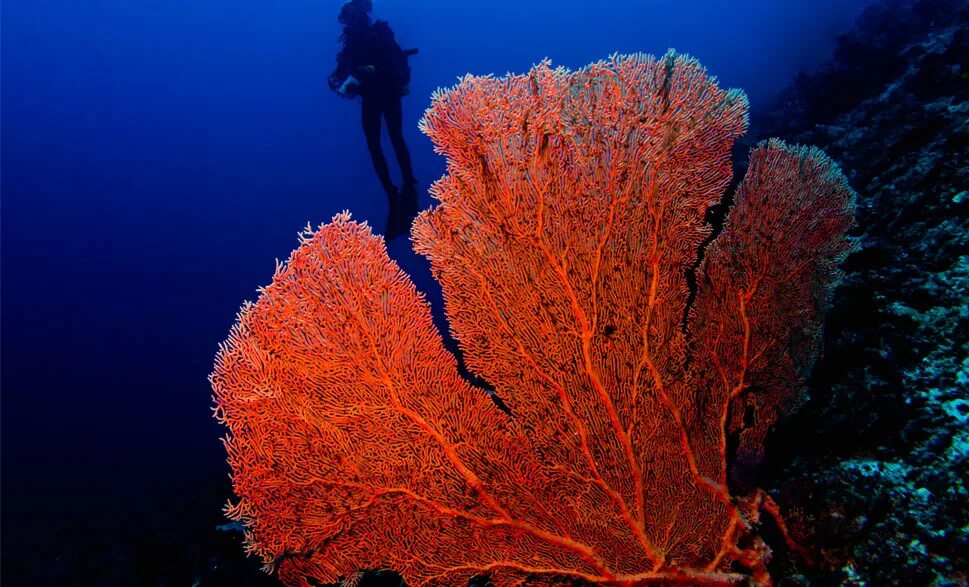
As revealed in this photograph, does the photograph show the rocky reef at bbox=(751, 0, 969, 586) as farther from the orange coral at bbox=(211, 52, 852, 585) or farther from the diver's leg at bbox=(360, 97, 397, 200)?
the diver's leg at bbox=(360, 97, 397, 200)

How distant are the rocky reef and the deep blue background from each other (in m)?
30.1

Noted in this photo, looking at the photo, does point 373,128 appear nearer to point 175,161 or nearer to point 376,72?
point 376,72

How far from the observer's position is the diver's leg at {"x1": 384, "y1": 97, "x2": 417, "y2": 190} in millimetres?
8828

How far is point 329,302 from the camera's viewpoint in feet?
9.04

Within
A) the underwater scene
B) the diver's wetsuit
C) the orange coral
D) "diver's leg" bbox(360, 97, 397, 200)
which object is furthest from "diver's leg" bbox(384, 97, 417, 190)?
the orange coral

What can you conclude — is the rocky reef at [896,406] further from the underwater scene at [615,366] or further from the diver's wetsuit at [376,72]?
the diver's wetsuit at [376,72]

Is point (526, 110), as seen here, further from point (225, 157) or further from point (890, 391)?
point (225, 157)

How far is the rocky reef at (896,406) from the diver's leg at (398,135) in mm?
6946

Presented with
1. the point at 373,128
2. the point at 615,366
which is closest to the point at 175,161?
the point at 373,128

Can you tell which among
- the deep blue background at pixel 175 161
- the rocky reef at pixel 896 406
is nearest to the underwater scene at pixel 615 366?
the rocky reef at pixel 896 406

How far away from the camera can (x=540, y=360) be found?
2783mm

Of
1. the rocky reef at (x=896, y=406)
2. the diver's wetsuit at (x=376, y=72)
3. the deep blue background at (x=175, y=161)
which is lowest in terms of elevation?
the rocky reef at (x=896, y=406)

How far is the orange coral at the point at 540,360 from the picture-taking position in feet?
8.81

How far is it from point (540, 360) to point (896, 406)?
6.16 feet
